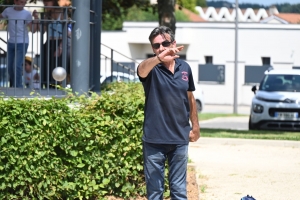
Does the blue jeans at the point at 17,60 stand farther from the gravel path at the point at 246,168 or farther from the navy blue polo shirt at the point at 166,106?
the navy blue polo shirt at the point at 166,106

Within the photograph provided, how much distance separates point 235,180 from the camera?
356 inches

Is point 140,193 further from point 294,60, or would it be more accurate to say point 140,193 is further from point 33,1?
point 294,60

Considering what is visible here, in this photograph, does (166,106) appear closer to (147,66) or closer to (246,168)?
(147,66)

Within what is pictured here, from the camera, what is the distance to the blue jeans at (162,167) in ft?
18.9

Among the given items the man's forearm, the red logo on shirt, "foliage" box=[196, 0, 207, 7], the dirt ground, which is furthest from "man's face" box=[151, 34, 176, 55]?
"foliage" box=[196, 0, 207, 7]

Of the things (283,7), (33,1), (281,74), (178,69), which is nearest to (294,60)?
(283,7)

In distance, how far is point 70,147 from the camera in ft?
23.8

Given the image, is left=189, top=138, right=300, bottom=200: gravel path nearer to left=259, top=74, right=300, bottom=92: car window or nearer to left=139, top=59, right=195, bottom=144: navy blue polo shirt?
left=139, top=59, right=195, bottom=144: navy blue polo shirt

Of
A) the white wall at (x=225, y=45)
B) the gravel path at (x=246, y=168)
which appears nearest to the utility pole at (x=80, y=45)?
the gravel path at (x=246, y=168)

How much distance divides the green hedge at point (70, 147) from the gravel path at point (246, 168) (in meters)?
1.15

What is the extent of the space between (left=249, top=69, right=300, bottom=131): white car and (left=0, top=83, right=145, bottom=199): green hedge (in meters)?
9.66

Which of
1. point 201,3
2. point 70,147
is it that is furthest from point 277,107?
point 201,3

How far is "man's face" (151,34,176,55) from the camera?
5547 millimetres

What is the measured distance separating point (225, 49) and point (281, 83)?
2142 centimetres
